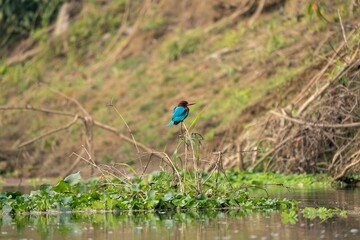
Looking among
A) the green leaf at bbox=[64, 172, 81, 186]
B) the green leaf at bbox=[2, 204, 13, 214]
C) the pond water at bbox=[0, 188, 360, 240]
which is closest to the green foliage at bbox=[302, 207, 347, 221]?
the pond water at bbox=[0, 188, 360, 240]

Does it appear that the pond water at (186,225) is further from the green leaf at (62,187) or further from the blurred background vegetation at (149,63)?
the blurred background vegetation at (149,63)

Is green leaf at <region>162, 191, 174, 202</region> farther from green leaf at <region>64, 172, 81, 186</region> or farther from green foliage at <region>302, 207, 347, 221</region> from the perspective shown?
green foliage at <region>302, 207, 347, 221</region>

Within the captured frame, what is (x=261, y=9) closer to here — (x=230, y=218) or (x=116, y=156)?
(x=116, y=156)

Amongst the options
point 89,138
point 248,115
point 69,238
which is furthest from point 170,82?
point 69,238

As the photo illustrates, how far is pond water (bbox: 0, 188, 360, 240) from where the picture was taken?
34.9 ft

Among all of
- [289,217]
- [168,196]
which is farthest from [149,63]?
[289,217]

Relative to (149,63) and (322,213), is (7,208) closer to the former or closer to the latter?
(322,213)

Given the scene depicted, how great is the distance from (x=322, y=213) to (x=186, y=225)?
70.3 inches

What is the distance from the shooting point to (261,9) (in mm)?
27125

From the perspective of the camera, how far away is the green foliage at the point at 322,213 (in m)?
12.1

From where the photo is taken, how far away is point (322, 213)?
1234 centimetres

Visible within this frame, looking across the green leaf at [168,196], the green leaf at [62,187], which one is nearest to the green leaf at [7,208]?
the green leaf at [62,187]

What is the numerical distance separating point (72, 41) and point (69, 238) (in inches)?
831

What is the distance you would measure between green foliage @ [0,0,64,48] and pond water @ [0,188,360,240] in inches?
764
